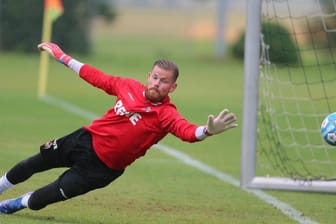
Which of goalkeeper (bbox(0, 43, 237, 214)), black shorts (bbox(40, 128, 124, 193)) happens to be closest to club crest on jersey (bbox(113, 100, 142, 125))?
goalkeeper (bbox(0, 43, 237, 214))

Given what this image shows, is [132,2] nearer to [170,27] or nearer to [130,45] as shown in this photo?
[170,27]

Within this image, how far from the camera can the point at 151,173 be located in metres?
12.4

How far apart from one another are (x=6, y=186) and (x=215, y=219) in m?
1.96

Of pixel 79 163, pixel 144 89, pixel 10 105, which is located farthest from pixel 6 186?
pixel 10 105

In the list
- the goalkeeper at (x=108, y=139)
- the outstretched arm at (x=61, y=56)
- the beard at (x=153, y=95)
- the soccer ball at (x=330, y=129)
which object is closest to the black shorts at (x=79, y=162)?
the goalkeeper at (x=108, y=139)

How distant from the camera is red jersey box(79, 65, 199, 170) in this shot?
315 inches

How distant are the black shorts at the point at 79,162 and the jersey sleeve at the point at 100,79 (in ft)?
1.40

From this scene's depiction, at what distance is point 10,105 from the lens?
69.2 ft

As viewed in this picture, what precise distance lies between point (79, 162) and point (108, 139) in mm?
335

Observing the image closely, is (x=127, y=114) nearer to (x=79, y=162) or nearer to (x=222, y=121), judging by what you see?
(x=79, y=162)

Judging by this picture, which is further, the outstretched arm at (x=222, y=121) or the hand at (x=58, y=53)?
the hand at (x=58, y=53)

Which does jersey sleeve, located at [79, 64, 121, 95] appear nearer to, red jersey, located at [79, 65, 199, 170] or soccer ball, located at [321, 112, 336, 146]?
red jersey, located at [79, 65, 199, 170]

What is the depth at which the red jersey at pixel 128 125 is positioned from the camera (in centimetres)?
800

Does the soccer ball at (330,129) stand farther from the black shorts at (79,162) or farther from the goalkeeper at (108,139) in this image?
the black shorts at (79,162)
